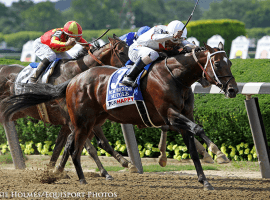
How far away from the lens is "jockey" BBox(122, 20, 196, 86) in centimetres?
439

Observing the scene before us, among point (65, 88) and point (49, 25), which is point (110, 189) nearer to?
point (65, 88)

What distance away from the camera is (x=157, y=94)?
427 centimetres

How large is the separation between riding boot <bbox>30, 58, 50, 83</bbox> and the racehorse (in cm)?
55

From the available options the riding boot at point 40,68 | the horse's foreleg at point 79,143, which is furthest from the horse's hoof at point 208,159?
the riding boot at point 40,68

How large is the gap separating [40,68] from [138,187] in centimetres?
218

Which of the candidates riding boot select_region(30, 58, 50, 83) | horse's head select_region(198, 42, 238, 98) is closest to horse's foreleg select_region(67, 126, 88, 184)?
riding boot select_region(30, 58, 50, 83)

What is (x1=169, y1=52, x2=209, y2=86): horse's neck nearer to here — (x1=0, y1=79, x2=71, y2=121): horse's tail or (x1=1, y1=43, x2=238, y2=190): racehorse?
(x1=1, y1=43, x2=238, y2=190): racehorse

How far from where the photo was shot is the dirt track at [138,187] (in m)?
3.83

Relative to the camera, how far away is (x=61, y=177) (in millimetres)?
5031

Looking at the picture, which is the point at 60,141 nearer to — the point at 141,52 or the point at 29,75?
the point at 29,75

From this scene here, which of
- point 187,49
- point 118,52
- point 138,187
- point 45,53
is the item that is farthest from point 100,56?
point 138,187

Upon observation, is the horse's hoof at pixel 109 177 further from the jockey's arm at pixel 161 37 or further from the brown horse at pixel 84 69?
the jockey's arm at pixel 161 37

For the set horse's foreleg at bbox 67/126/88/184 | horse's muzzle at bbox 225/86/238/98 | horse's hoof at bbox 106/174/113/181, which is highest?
horse's muzzle at bbox 225/86/238/98

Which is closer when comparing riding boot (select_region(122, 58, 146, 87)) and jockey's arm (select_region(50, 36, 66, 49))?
riding boot (select_region(122, 58, 146, 87))
